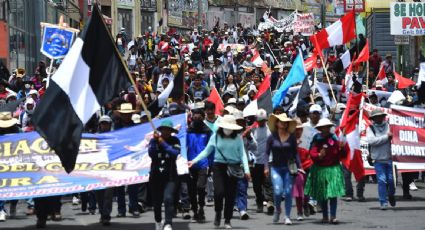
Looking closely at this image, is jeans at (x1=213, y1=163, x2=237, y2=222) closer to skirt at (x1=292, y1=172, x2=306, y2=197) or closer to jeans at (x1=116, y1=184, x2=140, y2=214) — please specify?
skirt at (x1=292, y1=172, x2=306, y2=197)

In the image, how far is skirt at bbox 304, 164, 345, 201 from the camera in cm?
1733

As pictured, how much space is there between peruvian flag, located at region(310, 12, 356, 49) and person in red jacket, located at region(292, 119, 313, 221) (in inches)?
215

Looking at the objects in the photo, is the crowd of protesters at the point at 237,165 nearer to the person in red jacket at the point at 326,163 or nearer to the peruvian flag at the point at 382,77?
the person in red jacket at the point at 326,163

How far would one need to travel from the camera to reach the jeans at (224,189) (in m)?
16.8

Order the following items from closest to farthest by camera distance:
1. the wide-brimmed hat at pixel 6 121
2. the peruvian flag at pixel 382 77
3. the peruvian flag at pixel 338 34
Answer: the wide-brimmed hat at pixel 6 121, the peruvian flag at pixel 338 34, the peruvian flag at pixel 382 77

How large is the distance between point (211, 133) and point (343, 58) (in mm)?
8381

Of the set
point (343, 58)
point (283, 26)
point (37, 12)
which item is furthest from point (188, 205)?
point (283, 26)

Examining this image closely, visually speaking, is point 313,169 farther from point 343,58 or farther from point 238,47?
point 238,47

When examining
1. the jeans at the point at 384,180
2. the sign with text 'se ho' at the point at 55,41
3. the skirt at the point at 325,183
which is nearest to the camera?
the skirt at the point at 325,183

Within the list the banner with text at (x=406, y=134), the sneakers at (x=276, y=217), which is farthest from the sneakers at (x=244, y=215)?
the banner with text at (x=406, y=134)

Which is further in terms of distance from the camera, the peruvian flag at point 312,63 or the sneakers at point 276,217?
the peruvian flag at point 312,63

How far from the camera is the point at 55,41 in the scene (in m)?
25.0

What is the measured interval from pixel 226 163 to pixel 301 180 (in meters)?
1.70

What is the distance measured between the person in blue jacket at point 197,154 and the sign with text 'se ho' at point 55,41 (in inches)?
281
